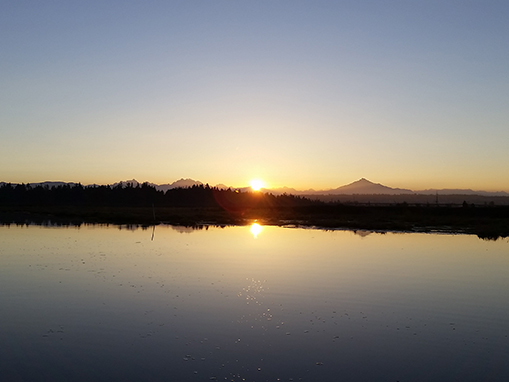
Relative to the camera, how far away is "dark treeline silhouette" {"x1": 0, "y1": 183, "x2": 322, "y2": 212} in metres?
148

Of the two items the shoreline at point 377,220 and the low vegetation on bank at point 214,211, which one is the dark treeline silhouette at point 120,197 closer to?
the low vegetation on bank at point 214,211

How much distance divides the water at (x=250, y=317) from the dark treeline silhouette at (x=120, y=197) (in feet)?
382

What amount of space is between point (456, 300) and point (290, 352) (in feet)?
28.7

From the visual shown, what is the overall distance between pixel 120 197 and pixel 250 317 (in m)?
147

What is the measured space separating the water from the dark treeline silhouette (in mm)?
116288

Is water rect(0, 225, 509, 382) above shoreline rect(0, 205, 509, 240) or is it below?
below

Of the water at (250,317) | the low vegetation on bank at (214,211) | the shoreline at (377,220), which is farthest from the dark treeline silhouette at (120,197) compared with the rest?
the water at (250,317)

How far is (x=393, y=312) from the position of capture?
49.4 ft

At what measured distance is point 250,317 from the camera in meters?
14.0

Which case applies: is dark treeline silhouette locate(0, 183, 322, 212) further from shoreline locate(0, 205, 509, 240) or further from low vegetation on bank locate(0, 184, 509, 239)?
shoreline locate(0, 205, 509, 240)

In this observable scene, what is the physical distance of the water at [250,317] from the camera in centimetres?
1007

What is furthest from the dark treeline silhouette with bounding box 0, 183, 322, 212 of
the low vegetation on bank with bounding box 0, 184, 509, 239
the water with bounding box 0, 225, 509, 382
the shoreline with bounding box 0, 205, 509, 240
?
the water with bounding box 0, 225, 509, 382

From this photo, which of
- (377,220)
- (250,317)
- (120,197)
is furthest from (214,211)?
(250,317)

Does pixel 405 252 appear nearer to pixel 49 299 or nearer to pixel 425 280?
pixel 425 280
